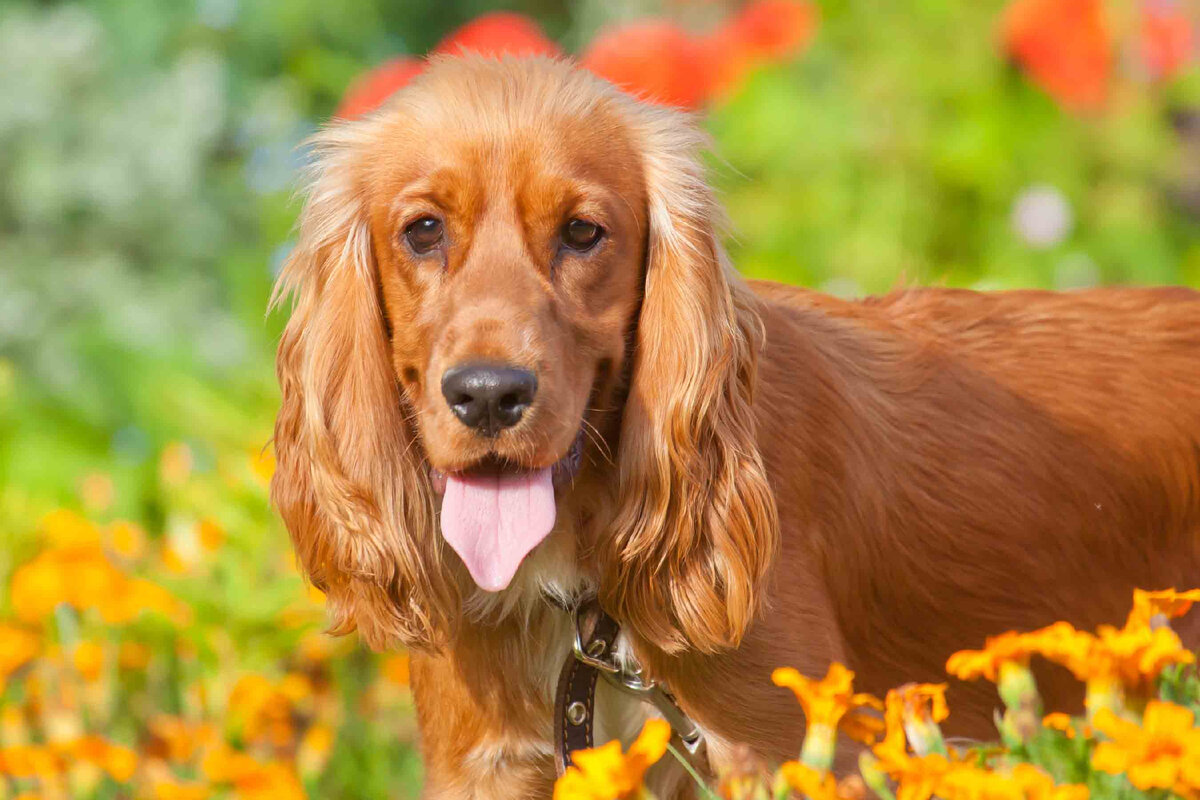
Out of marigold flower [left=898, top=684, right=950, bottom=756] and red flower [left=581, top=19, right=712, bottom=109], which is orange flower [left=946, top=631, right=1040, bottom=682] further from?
red flower [left=581, top=19, right=712, bottom=109]

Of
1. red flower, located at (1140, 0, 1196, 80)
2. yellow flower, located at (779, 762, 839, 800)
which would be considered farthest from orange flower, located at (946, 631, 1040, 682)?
red flower, located at (1140, 0, 1196, 80)

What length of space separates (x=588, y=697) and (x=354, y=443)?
0.60 metres

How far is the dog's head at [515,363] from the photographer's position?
2512 mm

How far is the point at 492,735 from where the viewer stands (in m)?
2.75

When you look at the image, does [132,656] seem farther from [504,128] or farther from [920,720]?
[920,720]

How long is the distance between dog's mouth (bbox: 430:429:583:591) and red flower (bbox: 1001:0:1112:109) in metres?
4.04

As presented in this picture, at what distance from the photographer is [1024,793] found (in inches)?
71.6

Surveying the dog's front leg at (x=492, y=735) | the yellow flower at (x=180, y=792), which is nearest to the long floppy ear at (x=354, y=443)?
the dog's front leg at (x=492, y=735)

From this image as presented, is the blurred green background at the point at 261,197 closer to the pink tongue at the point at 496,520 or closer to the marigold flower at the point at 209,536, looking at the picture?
the marigold flower at the point at 209,536

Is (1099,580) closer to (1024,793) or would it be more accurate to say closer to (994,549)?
(994,549)

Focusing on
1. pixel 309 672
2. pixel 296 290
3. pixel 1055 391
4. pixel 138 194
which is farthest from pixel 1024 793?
pixel 138 194

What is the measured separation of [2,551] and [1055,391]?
3.07m

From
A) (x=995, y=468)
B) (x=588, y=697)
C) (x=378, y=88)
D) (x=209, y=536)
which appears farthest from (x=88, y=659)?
(x=378, y=88)

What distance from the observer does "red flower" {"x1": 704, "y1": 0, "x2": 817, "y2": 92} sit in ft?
20.7
